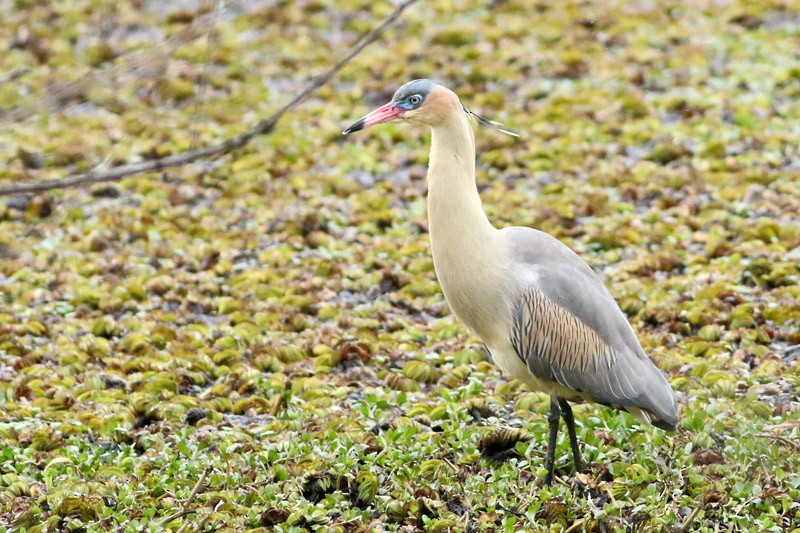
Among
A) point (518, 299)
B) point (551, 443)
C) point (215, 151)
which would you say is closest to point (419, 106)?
point (518, 299)

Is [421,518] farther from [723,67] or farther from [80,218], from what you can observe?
[723,67]

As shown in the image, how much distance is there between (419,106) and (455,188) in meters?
0.42

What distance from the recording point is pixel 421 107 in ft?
16.5

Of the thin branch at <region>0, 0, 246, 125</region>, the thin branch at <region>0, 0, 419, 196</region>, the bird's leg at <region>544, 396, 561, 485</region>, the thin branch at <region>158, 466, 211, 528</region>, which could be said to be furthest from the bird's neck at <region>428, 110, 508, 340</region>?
the thin branch at <region>0, 0, 246, 125</region>

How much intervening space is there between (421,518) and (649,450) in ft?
3.79

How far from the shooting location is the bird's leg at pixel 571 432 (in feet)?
16.3

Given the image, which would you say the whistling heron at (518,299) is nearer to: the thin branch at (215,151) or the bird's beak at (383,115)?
the bird's beak at (383,115)

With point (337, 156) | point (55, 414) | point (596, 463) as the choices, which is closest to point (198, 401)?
point (55, 414)

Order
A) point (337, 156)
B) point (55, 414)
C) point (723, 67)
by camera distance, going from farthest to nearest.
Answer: point (723, 67) → point (337, 156) → point (55, 414)

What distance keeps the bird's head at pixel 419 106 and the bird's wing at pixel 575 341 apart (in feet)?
2.18

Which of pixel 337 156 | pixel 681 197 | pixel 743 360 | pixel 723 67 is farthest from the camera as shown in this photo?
pixel 723 67

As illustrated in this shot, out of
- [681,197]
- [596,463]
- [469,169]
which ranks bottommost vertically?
[681,197]

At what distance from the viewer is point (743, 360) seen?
6.17m

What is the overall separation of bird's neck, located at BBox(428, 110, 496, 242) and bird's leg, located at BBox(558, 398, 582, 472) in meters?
0.88
